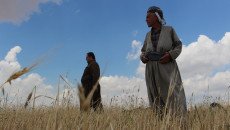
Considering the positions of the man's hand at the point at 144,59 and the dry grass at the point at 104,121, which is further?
the man's hand at the point at 144,59

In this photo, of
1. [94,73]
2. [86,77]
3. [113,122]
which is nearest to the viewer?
[113,122]

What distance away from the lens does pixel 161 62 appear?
2.79m

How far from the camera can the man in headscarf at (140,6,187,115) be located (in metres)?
2.78

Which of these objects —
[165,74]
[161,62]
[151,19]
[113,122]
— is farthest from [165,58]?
[113,122]

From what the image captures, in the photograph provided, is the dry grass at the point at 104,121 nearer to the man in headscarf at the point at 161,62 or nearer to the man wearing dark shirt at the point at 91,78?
the man in headscarf at the point at 161,62

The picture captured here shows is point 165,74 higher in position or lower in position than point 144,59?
lower

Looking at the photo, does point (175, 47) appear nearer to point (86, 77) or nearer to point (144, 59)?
point (144, 59)

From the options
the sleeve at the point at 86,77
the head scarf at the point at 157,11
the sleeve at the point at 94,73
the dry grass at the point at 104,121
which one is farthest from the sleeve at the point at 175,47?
the sleeve at the point at 86,77

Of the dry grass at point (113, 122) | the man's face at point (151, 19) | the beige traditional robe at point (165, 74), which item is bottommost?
the dry grass at point (113, 122)

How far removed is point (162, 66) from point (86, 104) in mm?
2511

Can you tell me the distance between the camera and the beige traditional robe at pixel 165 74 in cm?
278

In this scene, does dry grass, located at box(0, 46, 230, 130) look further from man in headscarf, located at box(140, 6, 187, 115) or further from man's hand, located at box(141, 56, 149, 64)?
man's hand, located at box(141, 56, 149, 64)

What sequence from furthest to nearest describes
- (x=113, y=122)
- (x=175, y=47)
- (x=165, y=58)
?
1. (x=175, y=47)
2. (x=165, y=58)
3. (x=113, y=122)

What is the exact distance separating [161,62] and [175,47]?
1.08 feet
